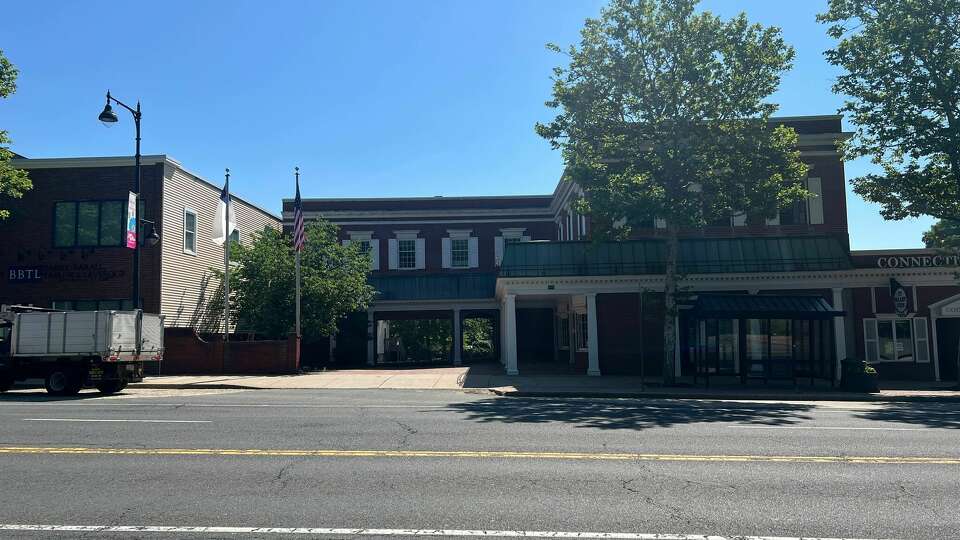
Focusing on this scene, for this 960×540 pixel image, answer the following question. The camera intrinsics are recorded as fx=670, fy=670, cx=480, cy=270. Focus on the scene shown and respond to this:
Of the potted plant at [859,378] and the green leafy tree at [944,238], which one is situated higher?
the green leafy tree at [944,238]

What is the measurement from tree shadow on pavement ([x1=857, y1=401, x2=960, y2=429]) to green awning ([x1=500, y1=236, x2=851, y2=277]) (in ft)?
27.4

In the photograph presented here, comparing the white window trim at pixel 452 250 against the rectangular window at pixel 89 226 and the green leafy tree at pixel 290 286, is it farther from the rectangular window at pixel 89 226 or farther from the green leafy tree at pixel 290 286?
the rectangular window at pixel 89 226

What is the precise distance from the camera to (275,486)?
23.7 feet

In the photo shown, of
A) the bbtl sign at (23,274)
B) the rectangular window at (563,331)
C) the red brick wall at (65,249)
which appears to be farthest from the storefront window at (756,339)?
the bbtl sign at (23,274)

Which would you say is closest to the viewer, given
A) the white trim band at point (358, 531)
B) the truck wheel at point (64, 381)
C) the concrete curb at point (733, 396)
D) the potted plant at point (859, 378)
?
the white trim band at point (358, 531)

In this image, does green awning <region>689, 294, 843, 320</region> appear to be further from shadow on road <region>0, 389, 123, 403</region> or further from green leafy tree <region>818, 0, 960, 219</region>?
shadow on road <region>0, 389, 123, 403</region>

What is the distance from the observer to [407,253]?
41.1 meters

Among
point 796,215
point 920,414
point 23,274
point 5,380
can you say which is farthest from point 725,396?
point 23,274

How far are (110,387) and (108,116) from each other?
26.2 feet

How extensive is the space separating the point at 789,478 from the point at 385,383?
54.4 ft

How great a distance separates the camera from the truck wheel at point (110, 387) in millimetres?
18553

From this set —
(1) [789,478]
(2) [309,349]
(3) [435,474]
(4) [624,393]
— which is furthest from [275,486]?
(2) [309,349]

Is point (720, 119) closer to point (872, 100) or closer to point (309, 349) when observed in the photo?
point (872, 100)

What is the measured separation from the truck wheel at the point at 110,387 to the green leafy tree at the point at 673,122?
14.9m
